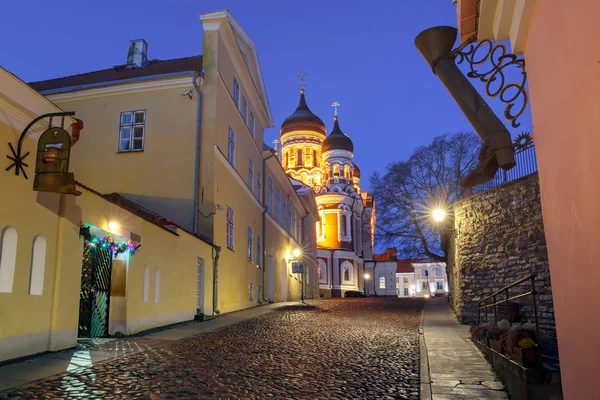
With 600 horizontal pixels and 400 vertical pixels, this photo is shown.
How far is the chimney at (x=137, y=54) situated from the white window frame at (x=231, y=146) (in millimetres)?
5211

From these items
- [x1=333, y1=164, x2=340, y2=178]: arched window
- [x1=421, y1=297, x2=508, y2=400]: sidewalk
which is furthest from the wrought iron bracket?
[x1=333, y1=164, x2=340, y2=178]: arched window

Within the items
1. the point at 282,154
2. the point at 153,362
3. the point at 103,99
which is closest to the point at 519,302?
the point at 153,362

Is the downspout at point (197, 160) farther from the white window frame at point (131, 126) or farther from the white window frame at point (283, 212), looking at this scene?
the white window frame at point (283, 212)

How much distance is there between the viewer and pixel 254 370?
771 centimetres

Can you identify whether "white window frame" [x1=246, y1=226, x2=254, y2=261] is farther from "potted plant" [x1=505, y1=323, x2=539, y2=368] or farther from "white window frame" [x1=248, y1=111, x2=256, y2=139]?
"potted plant" [x1=505, y1=323, x2=539, y2=368]

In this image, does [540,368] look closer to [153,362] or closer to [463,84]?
[463,84]

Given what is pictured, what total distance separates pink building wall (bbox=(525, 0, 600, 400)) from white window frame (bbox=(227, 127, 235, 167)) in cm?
1670

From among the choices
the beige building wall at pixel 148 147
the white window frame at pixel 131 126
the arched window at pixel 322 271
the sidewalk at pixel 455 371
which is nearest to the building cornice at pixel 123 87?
the beige building wall at pixel 148 147

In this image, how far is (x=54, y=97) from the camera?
1995 centimetres

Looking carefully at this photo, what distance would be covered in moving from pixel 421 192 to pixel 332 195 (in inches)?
992

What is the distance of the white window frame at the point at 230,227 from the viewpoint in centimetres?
1966

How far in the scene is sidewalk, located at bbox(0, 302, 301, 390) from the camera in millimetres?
6898

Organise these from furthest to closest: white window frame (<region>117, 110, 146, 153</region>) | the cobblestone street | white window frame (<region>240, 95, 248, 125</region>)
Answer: white window frame (<region>240, 95, 248, 125</region>) < white window frame (<region>117, 110, 146, 153</region>) < the cobblestone street

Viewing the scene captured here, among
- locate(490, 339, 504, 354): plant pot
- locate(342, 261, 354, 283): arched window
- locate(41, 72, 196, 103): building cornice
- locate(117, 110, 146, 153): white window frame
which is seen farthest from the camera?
locate(342, 261, 354, 283): arched window
